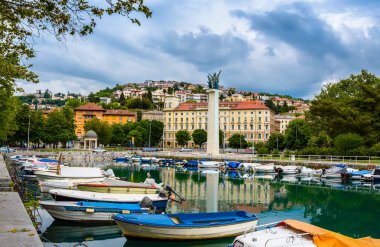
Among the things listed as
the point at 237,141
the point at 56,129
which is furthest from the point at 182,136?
the point at 56,129

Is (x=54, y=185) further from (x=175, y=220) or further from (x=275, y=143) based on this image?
(x=275, y=143)

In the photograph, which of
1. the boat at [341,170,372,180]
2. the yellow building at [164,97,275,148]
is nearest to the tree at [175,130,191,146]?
the yellow building at [164,97,275,148]

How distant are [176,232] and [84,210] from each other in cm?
536

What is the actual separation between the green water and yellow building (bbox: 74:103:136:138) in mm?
101745

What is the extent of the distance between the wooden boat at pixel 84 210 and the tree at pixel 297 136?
2821 inches

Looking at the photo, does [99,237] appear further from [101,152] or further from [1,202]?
[101,152]

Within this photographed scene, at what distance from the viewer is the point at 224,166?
6112 cm

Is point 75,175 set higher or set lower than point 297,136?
lower

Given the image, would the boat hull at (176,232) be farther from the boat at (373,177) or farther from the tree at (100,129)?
the tree at (100,129)

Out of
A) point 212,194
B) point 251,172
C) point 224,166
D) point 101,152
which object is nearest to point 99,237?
point 212,194

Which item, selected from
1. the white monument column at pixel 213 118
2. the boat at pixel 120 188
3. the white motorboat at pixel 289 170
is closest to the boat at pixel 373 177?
the white motorboat at pixel 289 170

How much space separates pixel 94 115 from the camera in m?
135

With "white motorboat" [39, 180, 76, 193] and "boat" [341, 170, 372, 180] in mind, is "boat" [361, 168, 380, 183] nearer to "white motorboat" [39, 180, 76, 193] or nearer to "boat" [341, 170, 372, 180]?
"boat" [341, 170, 372, 180]

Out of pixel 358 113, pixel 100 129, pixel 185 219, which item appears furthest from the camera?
pixel 100 129
